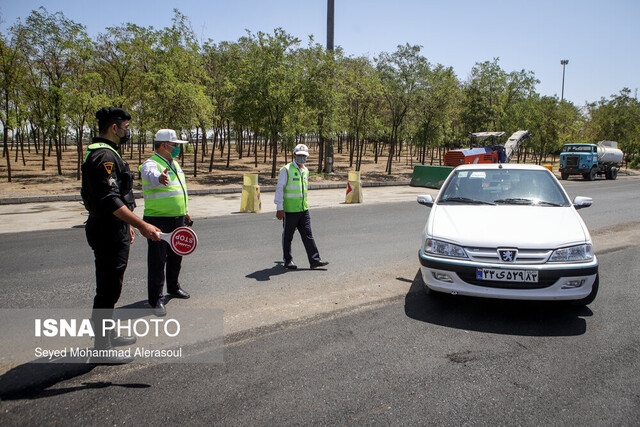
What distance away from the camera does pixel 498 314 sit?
181 inches

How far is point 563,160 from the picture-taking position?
3073 cm

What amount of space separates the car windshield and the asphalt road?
2.80ft

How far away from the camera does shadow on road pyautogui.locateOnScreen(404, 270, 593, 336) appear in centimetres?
421

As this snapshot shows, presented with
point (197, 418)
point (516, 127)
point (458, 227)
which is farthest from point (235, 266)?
point (516, 127)

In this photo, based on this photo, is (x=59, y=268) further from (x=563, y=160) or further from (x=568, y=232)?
(x=563, y=160)

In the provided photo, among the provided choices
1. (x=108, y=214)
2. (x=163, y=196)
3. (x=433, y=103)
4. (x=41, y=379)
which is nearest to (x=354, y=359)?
(x=108, y=214)

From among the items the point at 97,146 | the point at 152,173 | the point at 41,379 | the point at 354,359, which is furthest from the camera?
the point at 152,173

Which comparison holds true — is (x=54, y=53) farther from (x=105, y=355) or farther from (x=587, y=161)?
(x=587, y=161)

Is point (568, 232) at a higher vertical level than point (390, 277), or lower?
higher

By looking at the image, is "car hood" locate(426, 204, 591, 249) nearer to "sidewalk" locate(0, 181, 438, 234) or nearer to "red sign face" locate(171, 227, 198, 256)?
"red sign face" locate(171, 227, 198, 256)

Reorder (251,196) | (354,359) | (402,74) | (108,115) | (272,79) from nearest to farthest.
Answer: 1. (108,115)
2. (354,359)
3. (251,196)
4. (272,79)
5. (402,74)

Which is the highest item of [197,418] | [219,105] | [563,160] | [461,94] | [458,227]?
[461,94]

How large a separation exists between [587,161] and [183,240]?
3242cm

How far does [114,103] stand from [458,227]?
19.9m
